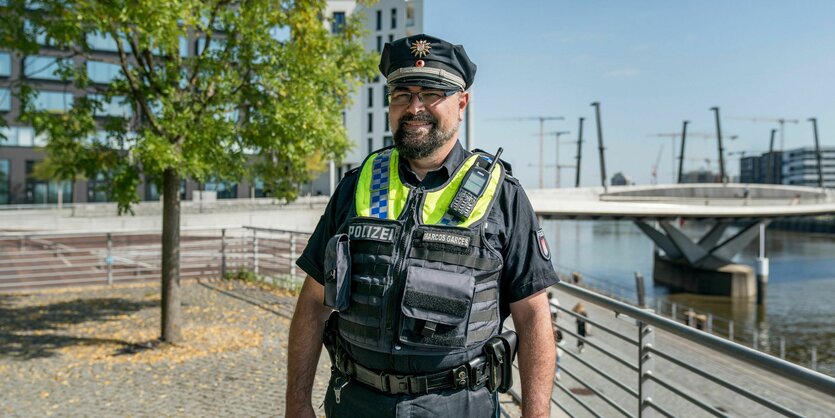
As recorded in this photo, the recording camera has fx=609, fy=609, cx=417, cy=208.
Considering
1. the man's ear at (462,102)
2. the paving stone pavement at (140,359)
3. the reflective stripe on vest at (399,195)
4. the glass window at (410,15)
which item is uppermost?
the glass window at (410,15)

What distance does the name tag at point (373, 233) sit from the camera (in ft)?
7.30

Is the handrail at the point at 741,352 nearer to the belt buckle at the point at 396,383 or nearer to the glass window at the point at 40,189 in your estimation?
the belt buckle at the point at 396,383

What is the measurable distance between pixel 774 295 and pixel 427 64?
50.4 metres

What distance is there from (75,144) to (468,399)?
8496mm

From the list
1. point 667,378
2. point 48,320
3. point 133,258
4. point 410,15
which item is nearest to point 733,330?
point 667,378

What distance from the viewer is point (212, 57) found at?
878 cm

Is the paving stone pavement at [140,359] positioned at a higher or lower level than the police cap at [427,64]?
lower

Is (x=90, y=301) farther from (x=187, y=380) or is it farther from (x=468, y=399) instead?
(x=468, y=399)

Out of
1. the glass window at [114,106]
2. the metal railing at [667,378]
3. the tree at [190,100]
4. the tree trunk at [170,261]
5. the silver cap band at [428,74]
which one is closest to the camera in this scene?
the silver cap band at [428,74]

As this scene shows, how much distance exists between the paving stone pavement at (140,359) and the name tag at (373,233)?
12.5 ft

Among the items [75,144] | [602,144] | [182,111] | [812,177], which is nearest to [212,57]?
[182,111]

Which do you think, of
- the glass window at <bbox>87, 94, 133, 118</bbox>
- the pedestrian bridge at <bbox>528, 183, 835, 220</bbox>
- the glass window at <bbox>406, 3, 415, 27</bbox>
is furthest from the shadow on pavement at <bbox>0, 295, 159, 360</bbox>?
the glass window at <bbox>406, 3, 415, 27</bbox>

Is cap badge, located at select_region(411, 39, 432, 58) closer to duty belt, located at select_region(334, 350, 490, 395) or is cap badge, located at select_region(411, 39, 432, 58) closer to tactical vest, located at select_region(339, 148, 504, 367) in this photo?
tactical vest, located at select_region(339, 148, 504, 367)

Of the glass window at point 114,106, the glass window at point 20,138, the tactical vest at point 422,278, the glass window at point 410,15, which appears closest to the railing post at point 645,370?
the tactical vest at point 422,278
